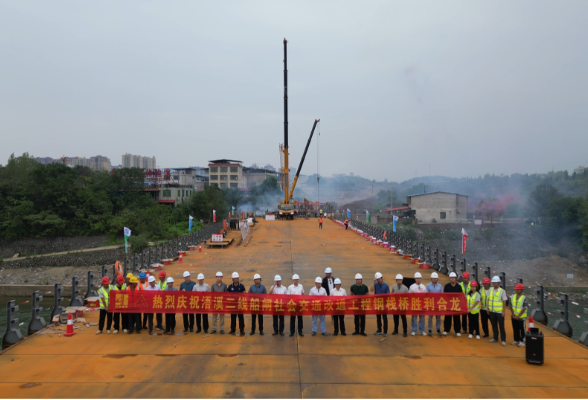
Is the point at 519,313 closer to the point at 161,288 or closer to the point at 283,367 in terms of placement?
the point at 283,367

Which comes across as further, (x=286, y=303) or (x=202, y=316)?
(x=202, y=316)

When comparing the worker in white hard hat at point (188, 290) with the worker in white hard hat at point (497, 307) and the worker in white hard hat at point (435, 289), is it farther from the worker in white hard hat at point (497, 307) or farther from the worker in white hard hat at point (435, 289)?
the worker in white hard hat at point (497, 307)

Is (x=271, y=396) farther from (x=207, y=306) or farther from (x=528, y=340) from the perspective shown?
(x=528, y=340)

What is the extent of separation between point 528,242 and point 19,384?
64.1m

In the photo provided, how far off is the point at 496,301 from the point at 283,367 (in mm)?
5286

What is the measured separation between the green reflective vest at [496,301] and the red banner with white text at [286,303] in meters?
0.64

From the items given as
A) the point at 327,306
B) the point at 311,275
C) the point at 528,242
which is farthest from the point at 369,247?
the point at 528,242

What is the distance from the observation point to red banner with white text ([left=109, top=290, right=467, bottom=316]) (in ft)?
33.9

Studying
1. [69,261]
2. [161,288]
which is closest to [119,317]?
[161,288]

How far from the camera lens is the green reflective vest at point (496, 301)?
9.63 metres

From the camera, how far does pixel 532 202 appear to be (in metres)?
70.9

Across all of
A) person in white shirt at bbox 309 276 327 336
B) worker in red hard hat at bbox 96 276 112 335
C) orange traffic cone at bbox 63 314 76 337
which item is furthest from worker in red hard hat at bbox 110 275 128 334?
person in white shirt at bbox 309 276 327 336

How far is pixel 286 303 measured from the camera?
10406 mm

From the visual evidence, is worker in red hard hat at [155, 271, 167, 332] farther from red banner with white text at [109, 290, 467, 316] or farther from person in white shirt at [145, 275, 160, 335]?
red banner with white text at [109, 290, 467, 316]
